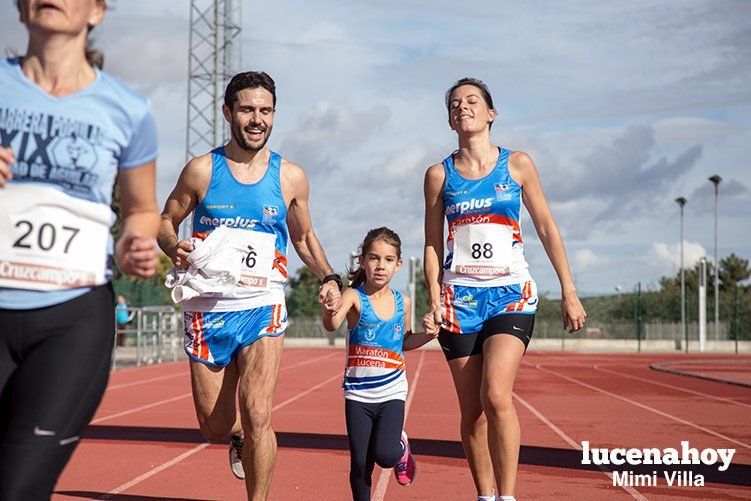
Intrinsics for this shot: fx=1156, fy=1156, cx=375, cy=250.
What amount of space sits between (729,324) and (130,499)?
47.6 metres

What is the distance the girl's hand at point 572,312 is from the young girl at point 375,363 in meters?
0.67

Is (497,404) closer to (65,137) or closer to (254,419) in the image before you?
(254,419)

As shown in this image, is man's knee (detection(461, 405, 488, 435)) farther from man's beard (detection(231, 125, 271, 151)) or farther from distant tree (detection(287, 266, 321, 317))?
distant tree (detection(287, 266, 321, 317))

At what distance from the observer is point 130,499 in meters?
6.81

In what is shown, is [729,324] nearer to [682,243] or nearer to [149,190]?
[682,243]

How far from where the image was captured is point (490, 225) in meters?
5.78

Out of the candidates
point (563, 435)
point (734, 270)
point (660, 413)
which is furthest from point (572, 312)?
point (734, 270)

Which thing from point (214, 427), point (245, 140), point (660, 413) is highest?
point (245, 140)

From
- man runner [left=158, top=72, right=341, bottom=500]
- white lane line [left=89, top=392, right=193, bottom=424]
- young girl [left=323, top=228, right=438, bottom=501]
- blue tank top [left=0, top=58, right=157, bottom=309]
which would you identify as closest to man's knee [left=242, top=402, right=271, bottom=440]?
man runner [left=158, top=72, right=341, bottom=500]

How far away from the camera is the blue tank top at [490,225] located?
5.77 metres

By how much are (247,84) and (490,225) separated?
141 cm

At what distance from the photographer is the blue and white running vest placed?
5.68 meters

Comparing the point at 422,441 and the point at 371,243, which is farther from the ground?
the point at 371,243

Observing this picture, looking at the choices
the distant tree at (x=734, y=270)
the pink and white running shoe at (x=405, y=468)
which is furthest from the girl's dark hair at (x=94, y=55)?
the distant tree at (x=734, y=270)
